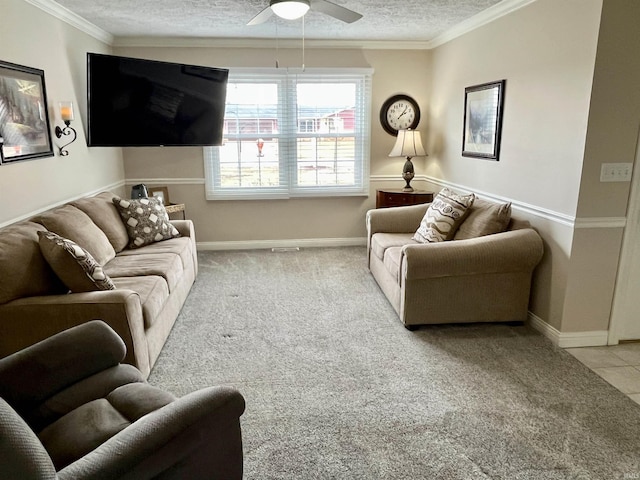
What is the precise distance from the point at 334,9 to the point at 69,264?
2343 millimetres

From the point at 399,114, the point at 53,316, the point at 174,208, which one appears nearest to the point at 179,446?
the point at 53,316

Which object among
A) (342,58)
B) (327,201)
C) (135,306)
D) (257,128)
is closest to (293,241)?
(327,201)

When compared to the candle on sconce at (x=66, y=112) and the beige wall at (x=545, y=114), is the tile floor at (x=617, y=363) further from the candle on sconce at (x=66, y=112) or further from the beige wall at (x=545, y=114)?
the candle on sconce at (x=66, y=112)

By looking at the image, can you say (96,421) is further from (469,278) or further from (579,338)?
(579,338)

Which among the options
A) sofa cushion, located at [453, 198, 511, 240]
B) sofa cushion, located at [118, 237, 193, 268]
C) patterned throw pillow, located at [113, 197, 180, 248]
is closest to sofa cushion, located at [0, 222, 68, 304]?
sofa cushion, located at [118, 237, 193, 268]

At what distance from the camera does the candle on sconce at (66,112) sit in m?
3.52

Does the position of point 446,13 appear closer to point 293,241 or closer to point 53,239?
point 293,241

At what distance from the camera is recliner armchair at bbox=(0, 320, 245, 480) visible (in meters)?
1.13

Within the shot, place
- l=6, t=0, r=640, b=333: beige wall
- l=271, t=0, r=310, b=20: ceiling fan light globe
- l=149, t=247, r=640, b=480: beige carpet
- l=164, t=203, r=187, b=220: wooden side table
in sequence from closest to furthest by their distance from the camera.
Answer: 1. l=149, t=247, r=640, b=480: beige carpet
2. l=6, t=0, r=640, b=333: beige wall
3. l=271, t=0, r=310, b=20: ceiling fan light globe
4. l=164, t=203, r=187, b=220: wooden side table

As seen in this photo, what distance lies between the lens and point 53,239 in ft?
8.17

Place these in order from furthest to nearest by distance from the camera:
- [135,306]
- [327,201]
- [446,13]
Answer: [327,201] < [446,13] < [135,306]

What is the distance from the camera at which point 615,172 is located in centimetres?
282

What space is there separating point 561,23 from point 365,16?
1.69 metres

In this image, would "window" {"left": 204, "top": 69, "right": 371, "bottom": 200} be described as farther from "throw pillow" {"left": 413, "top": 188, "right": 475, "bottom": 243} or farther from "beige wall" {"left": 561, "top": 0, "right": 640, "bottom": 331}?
"beige wall" {"left": 561, "top": 0, "right": 640, "bottom": 331}
